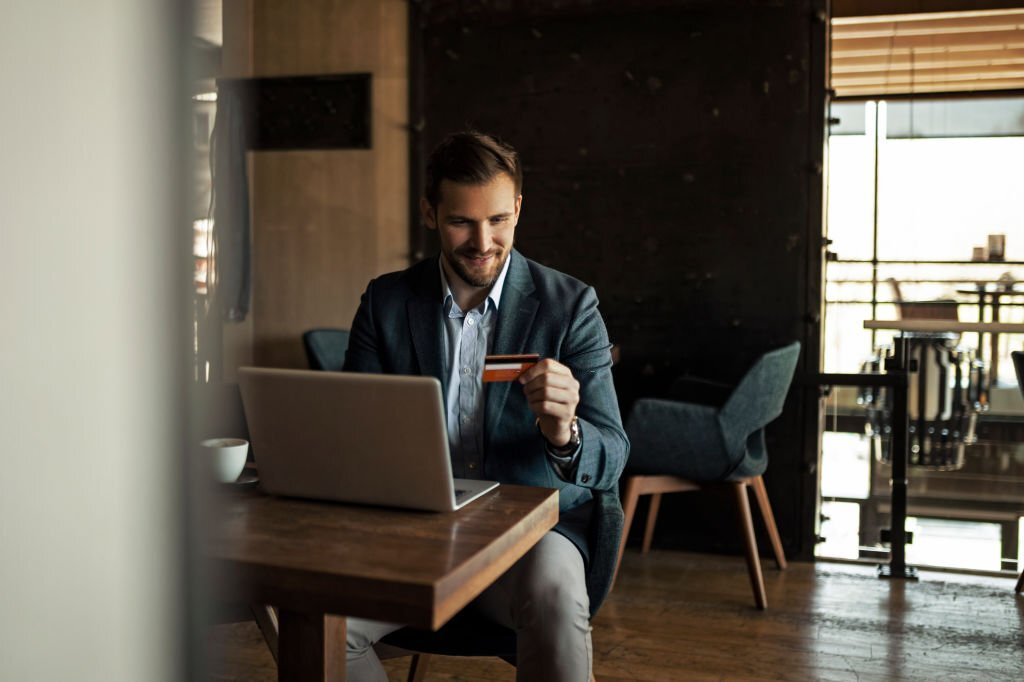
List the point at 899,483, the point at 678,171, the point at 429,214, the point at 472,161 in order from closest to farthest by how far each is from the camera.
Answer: the point at 472,161
the point at 429,214
the point at 899,483
the point at 678,171

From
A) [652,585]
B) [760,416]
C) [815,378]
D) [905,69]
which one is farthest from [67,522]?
[905,69]

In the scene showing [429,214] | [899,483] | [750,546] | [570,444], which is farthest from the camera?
[899,483]

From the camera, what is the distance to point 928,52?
3.74 metres

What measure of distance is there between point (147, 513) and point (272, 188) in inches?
156

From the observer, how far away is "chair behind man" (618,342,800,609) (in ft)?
10.4

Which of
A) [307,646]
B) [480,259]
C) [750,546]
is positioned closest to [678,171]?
[750,546]

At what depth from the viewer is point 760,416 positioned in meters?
3.24

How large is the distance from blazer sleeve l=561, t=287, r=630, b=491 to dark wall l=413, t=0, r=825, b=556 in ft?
6.84

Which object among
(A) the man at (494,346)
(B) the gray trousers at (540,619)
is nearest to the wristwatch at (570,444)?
(A) the man at (494,346)

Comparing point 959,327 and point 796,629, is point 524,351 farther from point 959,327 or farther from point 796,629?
point 959,327

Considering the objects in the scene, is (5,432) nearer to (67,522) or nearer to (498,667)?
(67,522)

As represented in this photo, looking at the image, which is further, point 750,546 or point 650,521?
point 650,521

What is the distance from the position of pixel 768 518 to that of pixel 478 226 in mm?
2140

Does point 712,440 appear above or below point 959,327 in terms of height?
below
